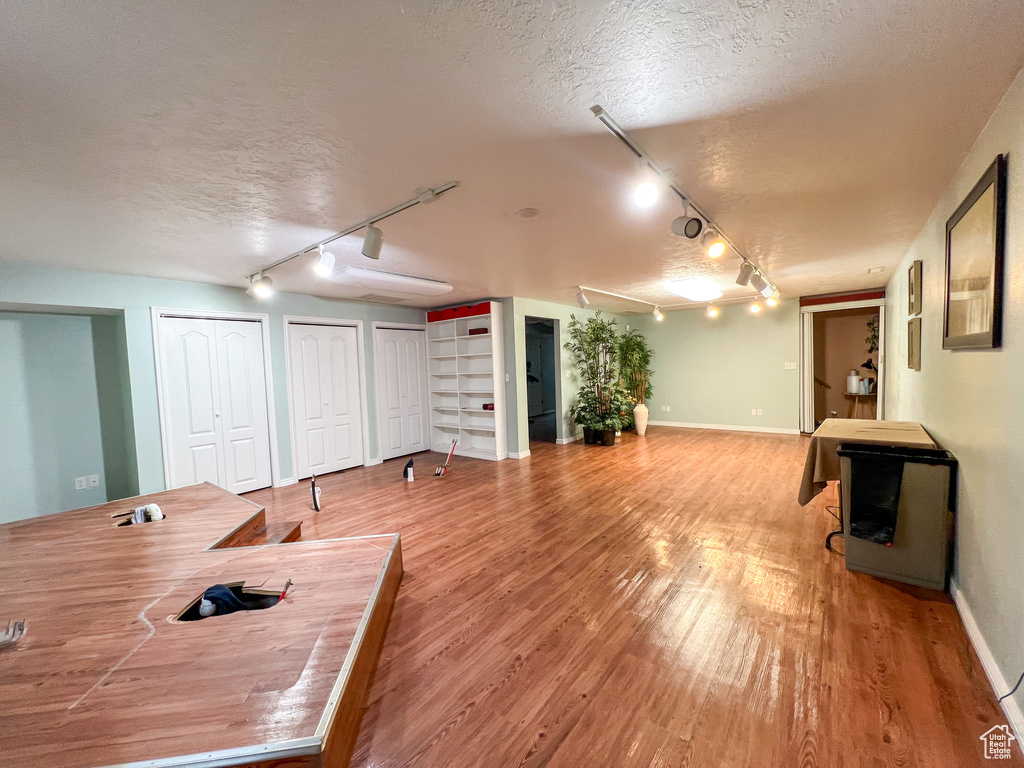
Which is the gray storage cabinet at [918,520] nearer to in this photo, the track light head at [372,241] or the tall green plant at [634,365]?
the track light head at [372,241]

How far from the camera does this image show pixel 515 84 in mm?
1375

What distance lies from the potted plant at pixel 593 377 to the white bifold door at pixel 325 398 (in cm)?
347

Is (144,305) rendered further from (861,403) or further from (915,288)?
(861,403)

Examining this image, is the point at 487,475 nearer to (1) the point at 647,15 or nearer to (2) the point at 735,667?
(2) the point at 735,667

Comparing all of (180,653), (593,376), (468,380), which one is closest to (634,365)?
(593,376)

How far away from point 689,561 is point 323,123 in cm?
320

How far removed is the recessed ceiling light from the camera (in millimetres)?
5012

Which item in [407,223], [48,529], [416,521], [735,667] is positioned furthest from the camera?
[416,521]

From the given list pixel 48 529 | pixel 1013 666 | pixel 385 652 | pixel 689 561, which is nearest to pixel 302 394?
pixel 48 529

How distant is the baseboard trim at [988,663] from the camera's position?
4.69ft

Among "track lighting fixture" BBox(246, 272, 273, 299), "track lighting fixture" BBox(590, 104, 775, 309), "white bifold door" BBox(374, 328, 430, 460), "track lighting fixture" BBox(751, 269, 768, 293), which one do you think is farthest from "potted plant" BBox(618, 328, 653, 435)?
"track lighting fixture" BBox(246, 272, 273, 299)

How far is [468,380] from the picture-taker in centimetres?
648

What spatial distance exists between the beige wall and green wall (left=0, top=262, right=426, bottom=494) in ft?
19.0

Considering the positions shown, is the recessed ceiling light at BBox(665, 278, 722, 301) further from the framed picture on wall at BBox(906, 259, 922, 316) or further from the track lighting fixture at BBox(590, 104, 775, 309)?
the track lighting fixture at BBox(590, 104, 775, 309)
